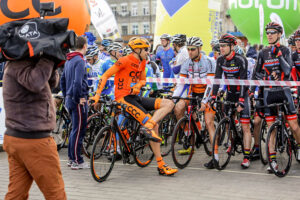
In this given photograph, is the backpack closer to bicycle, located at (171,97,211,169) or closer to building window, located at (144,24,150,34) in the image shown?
bicycle, located at (171,97,211,169)

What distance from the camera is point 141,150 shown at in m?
6.93

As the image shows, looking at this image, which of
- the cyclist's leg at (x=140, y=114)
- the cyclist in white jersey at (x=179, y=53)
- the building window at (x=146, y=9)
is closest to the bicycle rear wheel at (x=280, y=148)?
the cyclist's leg at (x=140, y=114)

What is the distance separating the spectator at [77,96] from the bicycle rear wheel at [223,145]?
80.3 inches

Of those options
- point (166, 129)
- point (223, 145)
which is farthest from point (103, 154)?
point (166, 129)

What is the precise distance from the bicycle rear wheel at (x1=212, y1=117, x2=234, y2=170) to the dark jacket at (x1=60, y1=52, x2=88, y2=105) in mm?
2157

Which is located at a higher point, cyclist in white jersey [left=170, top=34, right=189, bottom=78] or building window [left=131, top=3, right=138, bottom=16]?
building window [left=131, top=3, right=138, bottom=16]

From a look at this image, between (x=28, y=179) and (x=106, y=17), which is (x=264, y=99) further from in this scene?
(x=106, y=17)

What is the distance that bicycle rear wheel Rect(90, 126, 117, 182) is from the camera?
6086 mm

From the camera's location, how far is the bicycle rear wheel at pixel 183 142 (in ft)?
22.6

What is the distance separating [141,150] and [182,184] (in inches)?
45.4

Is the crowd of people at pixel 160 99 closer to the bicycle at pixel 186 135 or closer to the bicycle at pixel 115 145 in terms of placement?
the bicycle at pixel 186 135

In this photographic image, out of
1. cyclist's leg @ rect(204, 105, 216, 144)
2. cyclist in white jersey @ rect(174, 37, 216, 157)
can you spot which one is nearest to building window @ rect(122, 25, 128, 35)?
cyclist in white jersey @ rect(174, 37, 216, 157)

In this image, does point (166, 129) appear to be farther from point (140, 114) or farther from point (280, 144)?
point (280, 144)

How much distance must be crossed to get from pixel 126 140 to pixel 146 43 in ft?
4.88
